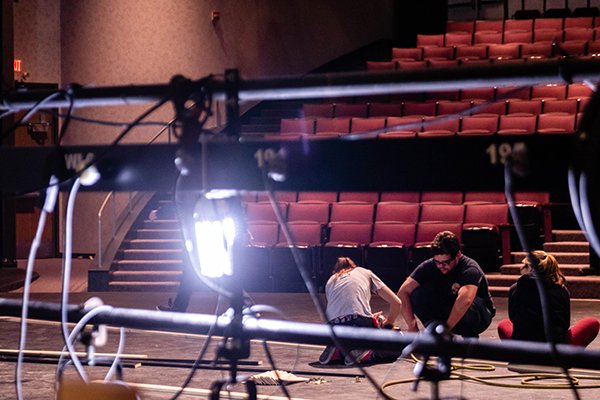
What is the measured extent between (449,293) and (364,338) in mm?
5291

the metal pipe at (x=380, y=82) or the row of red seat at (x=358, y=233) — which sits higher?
the metal pipe at (x=380, y=82)

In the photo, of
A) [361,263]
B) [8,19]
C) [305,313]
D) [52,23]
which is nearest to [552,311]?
[305,313]

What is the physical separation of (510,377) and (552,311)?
68 cm

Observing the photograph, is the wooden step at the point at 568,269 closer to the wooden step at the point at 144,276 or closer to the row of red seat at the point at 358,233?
the row of red seat at the point at 358,233

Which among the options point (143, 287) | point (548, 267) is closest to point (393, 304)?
point (548, 267)

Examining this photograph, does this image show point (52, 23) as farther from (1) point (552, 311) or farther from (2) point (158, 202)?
(1) point (552, 311)

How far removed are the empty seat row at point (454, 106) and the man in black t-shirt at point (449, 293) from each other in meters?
6.50

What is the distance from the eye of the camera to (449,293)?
798cm

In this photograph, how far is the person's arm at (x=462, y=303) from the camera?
775 centimetres

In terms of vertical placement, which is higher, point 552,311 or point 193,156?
point 193,156

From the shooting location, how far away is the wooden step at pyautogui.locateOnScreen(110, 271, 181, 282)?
13.5 metres

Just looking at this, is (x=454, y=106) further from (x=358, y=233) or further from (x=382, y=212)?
(x=358, y=233)

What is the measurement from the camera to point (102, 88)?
2.75 meters

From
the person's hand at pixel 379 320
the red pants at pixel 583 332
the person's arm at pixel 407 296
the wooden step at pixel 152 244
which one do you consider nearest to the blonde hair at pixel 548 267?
the red pants at pixel 583 332
